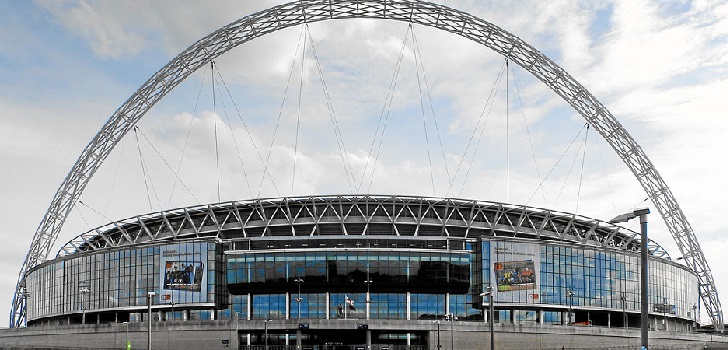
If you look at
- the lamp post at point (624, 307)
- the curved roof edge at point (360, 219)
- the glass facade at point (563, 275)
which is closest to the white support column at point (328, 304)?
the curved roof edge at point (360, 219)

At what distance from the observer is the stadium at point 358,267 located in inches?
4222

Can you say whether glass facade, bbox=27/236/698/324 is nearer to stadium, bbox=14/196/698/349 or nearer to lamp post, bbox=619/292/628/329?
stadium, bbox=14/196/698/349

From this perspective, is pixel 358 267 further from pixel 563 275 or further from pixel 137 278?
pixel 137 278

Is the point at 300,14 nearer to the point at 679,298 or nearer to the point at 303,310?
the point at 303,310

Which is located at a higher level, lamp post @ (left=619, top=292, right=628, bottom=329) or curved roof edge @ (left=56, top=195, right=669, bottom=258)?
curved roof edge @ (left=56, top=195, right=669, bottom=258)

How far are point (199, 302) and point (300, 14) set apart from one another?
41297 mm

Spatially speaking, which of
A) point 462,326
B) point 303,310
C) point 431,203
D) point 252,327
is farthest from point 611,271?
point 252,327

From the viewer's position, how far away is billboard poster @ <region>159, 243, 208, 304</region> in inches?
4235

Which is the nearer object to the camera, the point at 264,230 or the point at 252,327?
the point at 252,327

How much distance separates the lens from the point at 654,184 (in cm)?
13762

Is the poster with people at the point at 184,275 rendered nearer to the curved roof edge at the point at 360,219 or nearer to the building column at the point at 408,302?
the curved roof edge at the point at 360,219

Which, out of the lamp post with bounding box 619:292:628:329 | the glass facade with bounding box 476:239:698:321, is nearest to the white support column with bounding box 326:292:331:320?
the glass facade with bounding box 476:239:698:321

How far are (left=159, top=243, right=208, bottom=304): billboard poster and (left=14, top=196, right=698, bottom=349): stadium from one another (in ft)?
0.53

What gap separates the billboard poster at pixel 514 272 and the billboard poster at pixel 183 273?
39.4m
